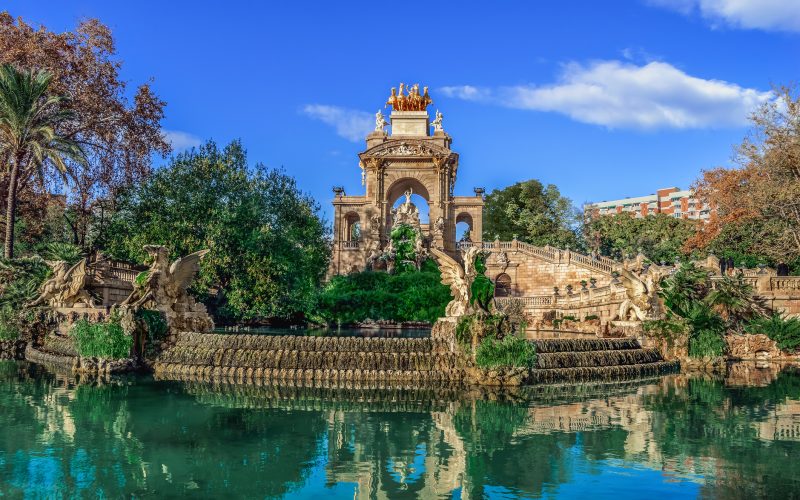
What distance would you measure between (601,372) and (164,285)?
509 inches

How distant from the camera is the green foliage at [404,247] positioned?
4297cm

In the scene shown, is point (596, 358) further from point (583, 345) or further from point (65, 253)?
point (65, 253)

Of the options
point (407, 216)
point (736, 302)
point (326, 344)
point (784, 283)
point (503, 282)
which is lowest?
point (326, 344)

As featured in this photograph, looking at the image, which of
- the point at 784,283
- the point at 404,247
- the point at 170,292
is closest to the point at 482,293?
the point at 170,292

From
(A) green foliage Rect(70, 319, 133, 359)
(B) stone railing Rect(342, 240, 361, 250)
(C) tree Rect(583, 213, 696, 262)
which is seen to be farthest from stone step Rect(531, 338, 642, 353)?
(C) tree Rect(583, 213, 696, 262)

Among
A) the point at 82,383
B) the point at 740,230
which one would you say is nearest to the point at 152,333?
the point at 82,383

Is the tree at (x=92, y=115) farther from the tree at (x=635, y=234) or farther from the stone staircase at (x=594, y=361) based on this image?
the tree at (x=635, y=234)

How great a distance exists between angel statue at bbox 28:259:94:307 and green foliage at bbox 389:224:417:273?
2399cm

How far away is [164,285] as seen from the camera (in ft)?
61.6

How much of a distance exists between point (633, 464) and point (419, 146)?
44105 millimetres

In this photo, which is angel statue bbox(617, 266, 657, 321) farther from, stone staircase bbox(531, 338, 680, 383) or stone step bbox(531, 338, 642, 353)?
stone staircase bbox(531, 338, 680, 383)

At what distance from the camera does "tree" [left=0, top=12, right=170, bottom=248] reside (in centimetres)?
2908

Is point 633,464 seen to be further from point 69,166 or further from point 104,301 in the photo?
point 69,166

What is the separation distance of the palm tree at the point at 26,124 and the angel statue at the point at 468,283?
1784 cm
